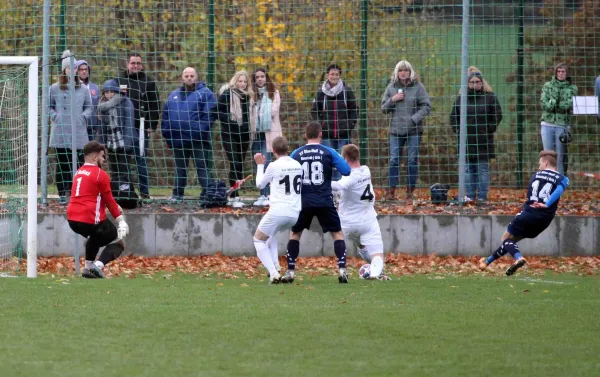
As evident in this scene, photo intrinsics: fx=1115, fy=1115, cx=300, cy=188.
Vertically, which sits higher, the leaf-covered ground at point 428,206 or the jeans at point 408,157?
the jeans at point 408,157

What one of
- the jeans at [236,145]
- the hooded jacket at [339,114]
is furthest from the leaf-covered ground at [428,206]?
the hooded jacket at [339,114]

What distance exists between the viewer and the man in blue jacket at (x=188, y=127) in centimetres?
1661

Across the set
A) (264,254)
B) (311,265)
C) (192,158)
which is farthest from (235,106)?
(264,254)

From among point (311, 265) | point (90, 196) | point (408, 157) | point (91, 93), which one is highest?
point (91, 93)

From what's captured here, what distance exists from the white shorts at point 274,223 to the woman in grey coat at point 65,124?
461 cm

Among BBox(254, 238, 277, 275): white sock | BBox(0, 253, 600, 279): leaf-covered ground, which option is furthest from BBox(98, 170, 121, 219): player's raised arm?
BBox(254, 238, 277, 275): white sock

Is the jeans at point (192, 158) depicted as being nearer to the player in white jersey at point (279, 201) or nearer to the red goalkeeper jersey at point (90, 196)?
the red goalkeeper jersey at point (90, 196)

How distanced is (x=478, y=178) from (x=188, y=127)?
4.43 meters

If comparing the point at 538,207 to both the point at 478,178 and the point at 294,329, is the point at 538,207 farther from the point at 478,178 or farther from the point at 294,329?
the point at 294,329

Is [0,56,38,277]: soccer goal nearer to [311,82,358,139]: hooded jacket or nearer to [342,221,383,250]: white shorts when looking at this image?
[342,221,383,250]: white shorts

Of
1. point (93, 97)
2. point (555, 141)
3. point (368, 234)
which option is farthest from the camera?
point (555, 141)

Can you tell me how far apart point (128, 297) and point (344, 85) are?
718 cm

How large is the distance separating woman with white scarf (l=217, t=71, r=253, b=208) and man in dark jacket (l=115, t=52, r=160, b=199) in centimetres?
102

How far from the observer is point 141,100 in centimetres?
1683
